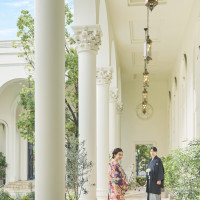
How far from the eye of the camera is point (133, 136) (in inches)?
1140

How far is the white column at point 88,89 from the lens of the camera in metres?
8.71

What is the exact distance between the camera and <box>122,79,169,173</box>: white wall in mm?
28828

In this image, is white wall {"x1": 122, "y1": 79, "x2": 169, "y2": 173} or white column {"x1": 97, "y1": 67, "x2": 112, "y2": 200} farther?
white wall {"x1": 122, "y1": 79, "x2": 169, "y2": 173}

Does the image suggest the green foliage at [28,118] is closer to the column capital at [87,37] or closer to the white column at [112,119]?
the column capital at [87,37]

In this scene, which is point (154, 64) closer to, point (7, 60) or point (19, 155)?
point (7, 60)

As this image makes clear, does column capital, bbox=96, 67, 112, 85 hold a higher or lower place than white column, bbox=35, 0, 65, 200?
higher

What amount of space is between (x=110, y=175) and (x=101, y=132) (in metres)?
3.64

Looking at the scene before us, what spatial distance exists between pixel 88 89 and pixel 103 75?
4.32 metres

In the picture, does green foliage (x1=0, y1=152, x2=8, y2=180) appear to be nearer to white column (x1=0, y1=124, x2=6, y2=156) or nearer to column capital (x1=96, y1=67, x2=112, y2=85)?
white column (x1=0, y1=124, x2=6, y2=156)

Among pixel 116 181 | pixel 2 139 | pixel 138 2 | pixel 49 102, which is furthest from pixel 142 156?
pixel 49 102

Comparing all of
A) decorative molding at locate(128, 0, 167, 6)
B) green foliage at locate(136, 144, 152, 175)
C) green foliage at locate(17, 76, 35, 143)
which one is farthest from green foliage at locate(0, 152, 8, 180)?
decorative molding at locate(128, 0, 167, 6)

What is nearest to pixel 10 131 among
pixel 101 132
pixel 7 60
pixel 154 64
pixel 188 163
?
pixel 7 60

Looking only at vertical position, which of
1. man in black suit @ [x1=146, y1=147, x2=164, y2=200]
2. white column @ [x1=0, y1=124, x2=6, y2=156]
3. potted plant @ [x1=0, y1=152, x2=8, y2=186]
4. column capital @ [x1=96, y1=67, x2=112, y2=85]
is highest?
column capital @ [x1=96, y1=67, x2=112, y2=85]

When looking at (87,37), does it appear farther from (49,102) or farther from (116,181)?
(49,102)
